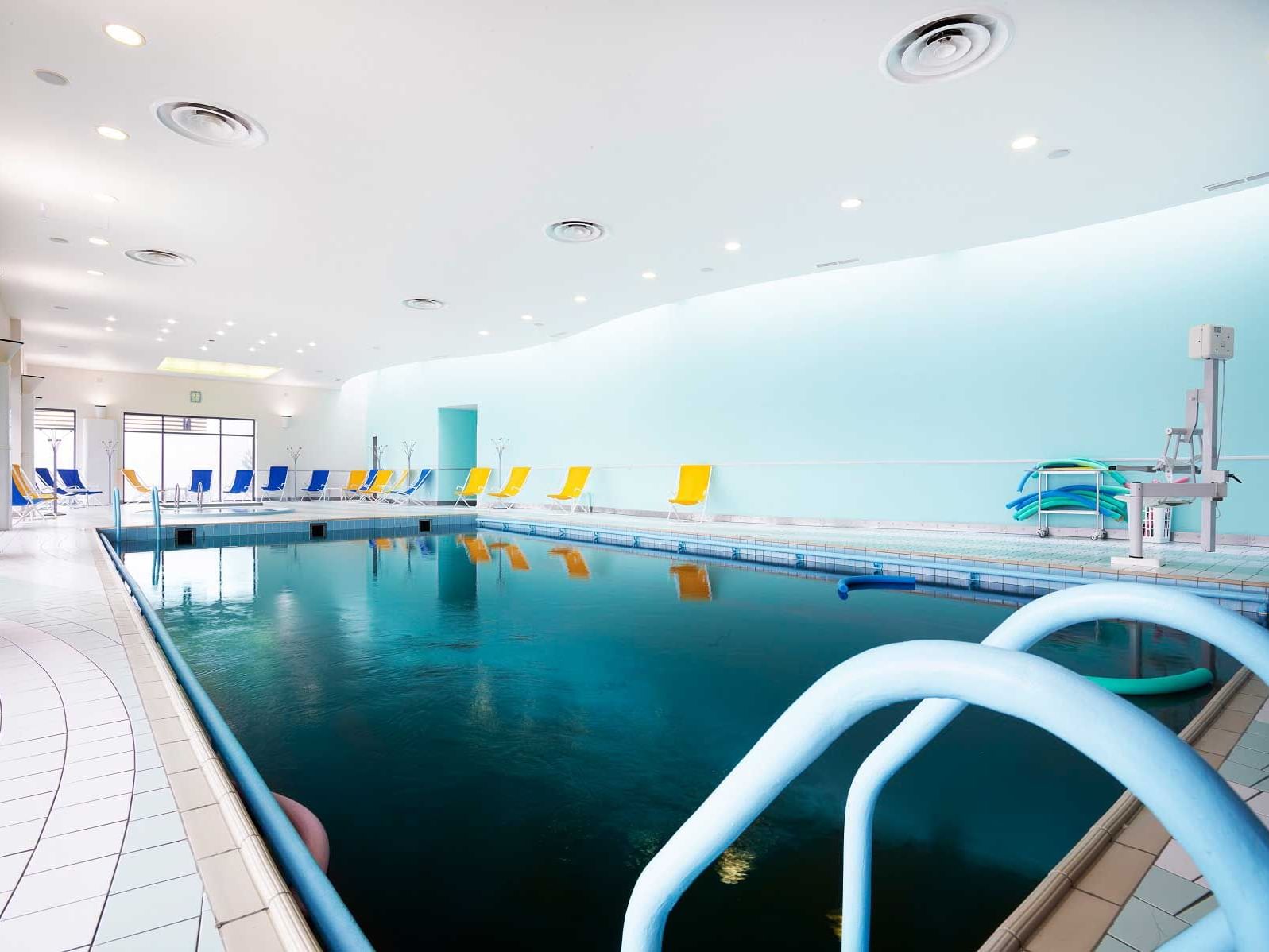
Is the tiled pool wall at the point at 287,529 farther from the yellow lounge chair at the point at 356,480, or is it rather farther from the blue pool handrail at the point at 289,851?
the blue pool handrail at the point at 289,851

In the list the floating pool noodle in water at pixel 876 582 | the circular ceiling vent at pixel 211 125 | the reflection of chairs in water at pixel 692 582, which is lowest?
the reflection of chairs in water at pixel 692 582

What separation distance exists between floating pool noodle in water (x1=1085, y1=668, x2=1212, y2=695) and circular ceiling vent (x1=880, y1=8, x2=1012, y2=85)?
9.50ft

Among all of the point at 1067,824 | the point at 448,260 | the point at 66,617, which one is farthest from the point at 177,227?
the point at 1067,824

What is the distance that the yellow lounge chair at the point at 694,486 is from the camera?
319 inches

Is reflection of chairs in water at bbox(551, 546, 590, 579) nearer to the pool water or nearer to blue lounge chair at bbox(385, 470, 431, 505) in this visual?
the pool water

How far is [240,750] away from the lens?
173 cm

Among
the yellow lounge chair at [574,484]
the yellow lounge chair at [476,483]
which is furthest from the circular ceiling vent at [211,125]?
the yellow lounge chair at [476,483]

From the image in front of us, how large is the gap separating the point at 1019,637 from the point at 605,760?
1463 millimetres

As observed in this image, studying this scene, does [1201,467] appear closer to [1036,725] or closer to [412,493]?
[1036,725]

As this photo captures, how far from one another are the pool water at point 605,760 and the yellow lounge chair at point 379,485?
29.3ft

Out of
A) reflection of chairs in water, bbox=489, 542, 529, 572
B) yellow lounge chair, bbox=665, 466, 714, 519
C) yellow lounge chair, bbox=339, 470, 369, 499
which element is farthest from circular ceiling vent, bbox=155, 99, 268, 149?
yellow lounge chair, bbox=339, 470, 369, 499

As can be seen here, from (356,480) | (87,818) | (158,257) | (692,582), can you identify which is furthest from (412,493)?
(87,818)

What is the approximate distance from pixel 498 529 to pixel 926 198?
21.8 feet

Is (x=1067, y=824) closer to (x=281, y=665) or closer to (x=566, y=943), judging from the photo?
(x=566, y=943)
